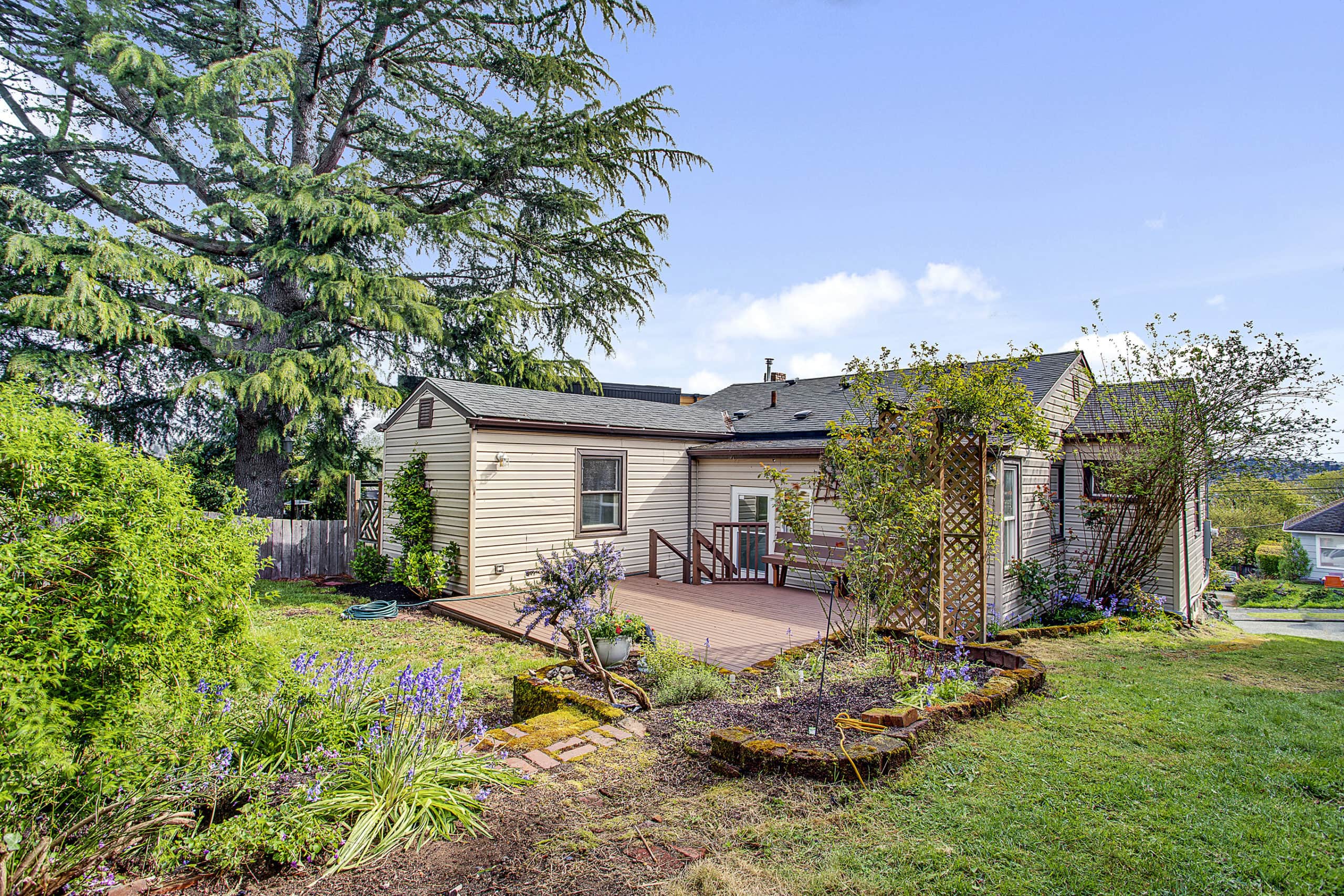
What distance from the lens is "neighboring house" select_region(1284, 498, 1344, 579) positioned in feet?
110

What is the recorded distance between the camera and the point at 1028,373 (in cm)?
1085

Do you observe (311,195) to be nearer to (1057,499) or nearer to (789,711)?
(789,711)

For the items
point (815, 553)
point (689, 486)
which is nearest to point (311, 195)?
point (689, 486)

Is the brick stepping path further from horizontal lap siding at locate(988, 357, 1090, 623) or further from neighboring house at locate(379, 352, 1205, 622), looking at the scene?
horizontal lap siding at locate(988, 357, 1090, 623)

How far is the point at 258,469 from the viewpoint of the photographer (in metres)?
13.7

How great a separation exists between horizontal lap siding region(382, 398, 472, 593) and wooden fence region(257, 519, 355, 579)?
8.36 ft

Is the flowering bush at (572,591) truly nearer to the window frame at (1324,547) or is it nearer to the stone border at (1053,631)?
the stone border at (1053,631)

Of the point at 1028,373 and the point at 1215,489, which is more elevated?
the point at 1028,373

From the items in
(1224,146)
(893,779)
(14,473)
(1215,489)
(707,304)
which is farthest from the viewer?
(707,304)

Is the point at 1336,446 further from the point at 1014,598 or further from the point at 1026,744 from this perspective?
the point at 1026,744

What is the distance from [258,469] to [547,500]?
8044mm

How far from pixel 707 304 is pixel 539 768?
19.4 metres

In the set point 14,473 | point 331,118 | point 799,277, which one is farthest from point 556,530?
point 331,118

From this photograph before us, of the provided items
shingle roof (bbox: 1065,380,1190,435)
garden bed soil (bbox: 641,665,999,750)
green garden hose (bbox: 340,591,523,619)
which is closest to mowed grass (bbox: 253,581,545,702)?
green garden hose (bbox: 340,591,523,619)
